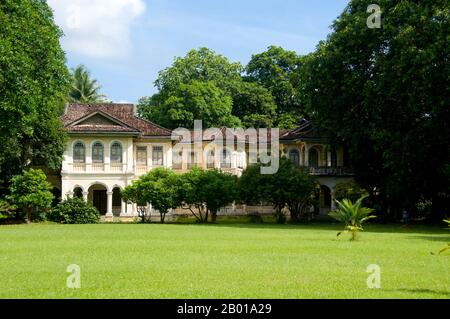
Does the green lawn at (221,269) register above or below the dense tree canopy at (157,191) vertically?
below

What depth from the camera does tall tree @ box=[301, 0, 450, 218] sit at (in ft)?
114

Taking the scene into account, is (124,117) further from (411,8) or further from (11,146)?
(411,8)

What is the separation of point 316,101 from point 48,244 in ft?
78.3

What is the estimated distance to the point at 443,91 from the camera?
34094 millimetres

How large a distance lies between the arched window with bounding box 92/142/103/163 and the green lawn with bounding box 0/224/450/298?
2640 centimetres

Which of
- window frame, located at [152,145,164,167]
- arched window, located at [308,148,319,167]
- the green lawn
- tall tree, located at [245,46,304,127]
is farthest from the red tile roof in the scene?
the green lawn

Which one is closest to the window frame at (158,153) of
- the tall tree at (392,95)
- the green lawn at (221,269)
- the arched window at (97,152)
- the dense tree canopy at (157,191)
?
the arched window at (97,152)

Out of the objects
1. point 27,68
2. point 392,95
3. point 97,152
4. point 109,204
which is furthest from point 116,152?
point 392,95

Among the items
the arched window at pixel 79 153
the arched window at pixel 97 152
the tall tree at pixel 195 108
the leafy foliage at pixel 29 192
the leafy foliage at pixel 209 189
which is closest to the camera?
the leafy foliage at pixel 29 192

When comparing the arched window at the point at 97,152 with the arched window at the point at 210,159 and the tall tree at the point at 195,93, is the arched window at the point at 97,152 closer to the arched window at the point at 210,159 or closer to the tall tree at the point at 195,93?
the arched window at the point at 210,159

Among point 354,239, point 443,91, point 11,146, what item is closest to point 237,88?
point 11,146

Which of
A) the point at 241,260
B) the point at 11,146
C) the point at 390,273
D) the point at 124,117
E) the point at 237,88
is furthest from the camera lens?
the point at 237,88

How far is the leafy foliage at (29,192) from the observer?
42.2m

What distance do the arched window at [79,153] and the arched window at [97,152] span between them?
699 millimetres
